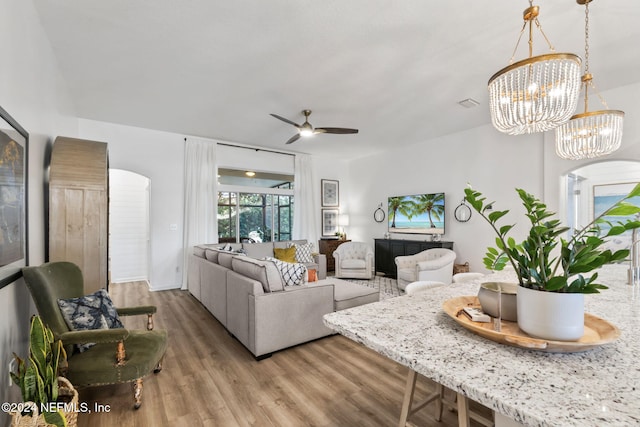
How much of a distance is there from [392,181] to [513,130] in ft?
16.2

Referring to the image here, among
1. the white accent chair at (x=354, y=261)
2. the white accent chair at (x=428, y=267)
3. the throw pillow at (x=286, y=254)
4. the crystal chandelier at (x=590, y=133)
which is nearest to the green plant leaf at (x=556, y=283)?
the crystal chandelier at (x=590, y=133)

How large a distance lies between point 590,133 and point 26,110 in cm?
430

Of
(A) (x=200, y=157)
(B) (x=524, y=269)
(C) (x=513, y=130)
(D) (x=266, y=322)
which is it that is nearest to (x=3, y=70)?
(D) (x=266, y=322)

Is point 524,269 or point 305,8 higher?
point 305,8

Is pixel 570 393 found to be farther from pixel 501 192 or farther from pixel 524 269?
pixel 501 192

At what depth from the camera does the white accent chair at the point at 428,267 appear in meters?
4.56

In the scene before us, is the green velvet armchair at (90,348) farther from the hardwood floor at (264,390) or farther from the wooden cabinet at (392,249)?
the wooden cabinet at (392,249)

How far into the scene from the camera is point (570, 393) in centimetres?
73

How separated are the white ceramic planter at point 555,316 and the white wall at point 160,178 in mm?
5692

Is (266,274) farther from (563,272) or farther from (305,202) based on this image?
(305,202)

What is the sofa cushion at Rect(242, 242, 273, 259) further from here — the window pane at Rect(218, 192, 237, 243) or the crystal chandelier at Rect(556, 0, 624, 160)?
the crystal chandelier at Rect(556, 0, 624, 160)

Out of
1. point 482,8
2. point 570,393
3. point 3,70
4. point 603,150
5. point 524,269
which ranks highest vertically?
point 482,8

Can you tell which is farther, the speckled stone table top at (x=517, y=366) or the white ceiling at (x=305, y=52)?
the white ceiling at (x=305, y=52)

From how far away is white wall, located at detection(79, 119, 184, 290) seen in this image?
199 inches
